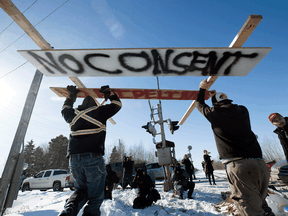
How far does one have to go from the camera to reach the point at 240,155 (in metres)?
1.91

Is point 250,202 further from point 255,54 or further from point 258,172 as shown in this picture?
point 255,54

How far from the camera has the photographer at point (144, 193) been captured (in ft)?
14.6

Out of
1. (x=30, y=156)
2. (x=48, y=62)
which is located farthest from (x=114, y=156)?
(x=48, y=62)

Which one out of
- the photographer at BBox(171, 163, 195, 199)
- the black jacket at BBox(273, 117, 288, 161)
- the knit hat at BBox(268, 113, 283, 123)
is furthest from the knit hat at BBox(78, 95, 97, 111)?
the photographer at BBox(171, 163, 195, 199)

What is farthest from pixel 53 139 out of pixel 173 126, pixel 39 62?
pixel 39 62

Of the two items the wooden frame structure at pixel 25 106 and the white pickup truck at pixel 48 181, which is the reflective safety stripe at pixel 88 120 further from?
the white pickup truck at pixel 48 181

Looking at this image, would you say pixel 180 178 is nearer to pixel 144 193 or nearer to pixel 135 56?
pixel 144 193

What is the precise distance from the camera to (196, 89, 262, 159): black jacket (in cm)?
194

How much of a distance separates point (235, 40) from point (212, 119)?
1.56m

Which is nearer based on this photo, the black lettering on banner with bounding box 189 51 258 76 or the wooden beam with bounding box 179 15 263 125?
the wooden beam with bounding box 179 15 263 125

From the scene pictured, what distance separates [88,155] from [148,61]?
80.6 inches

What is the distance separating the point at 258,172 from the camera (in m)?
1.79

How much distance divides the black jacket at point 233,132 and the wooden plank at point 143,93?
202cm

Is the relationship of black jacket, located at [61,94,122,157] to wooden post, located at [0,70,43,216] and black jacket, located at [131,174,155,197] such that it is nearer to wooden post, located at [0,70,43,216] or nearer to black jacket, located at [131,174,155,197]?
wooden post, located at [0,70,43,216]
